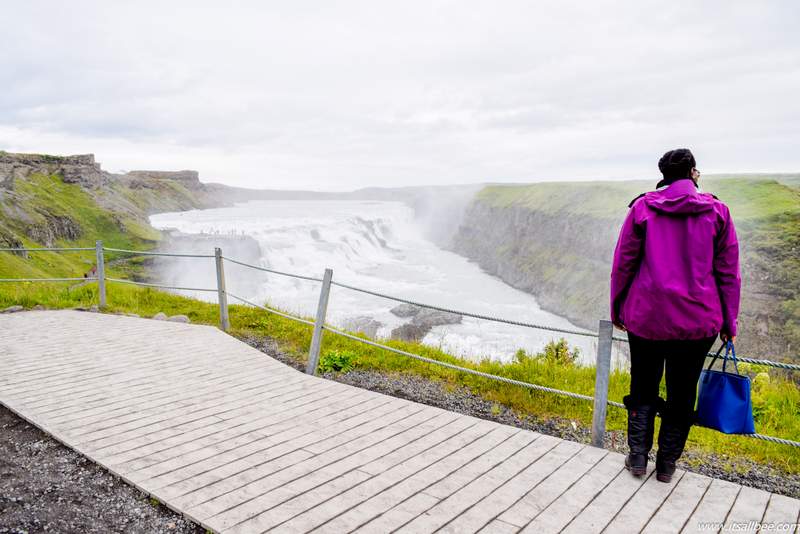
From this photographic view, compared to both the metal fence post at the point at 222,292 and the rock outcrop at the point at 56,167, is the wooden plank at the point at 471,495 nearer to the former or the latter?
the metal fence post at the point at 222,292

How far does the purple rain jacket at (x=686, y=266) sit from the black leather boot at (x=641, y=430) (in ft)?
2.17

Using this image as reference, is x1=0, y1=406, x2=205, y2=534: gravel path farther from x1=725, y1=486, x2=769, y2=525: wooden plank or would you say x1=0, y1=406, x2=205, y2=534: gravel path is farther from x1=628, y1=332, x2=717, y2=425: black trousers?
x1=725, y1=486, x2=769, y2=525: wooden plank

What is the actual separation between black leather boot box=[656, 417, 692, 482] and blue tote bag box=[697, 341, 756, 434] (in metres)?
0.15

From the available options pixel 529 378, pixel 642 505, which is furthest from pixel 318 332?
pixel 642 505

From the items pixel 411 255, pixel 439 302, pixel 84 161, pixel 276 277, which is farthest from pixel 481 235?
pixel 84 161

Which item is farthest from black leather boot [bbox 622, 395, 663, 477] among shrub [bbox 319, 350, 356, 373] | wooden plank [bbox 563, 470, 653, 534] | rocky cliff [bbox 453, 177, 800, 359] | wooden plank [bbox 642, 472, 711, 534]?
rocky cliff [bbox 453, 177, 800, 359]

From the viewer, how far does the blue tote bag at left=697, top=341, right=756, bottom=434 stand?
11.9 ft

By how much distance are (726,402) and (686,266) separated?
105 cm

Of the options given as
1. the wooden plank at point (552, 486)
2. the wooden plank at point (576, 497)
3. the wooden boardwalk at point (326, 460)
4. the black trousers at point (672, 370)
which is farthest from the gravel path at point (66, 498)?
the black trousers at point (672, 370)

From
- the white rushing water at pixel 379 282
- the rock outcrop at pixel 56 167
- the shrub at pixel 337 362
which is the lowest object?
the white rushing water at pixel 379 282

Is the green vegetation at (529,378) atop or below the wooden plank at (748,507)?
below

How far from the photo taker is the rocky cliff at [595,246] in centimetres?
2427

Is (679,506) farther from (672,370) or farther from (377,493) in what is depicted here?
(377,493)

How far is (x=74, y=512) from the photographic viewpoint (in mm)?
3762
